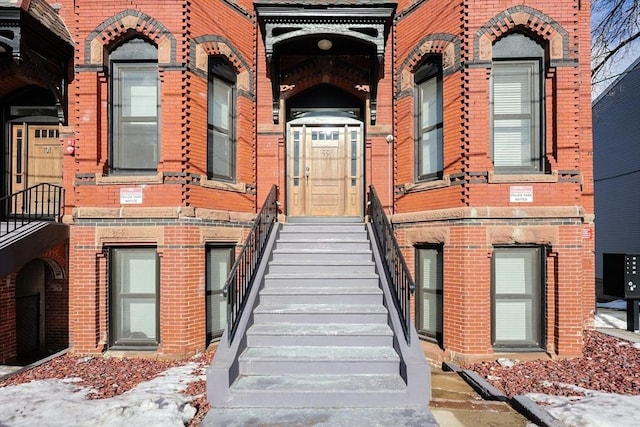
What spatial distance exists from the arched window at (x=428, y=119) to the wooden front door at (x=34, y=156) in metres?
Result: 7.70

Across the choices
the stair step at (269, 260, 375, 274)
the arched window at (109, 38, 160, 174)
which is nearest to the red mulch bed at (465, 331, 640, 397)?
the stair step at (269, 260, 375, 274)

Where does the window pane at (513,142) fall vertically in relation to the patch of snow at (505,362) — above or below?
above


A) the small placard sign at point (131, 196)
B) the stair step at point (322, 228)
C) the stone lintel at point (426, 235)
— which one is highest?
the small placard sign at point (131, 196)

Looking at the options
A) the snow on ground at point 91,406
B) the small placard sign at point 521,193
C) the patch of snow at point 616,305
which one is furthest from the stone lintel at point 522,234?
the patch of snow at point 616,305

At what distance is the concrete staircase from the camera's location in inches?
198

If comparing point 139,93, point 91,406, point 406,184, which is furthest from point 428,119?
point 91,406

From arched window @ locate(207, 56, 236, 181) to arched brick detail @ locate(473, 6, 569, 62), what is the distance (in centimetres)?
488

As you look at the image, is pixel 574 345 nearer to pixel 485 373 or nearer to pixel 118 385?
pixel 485 373

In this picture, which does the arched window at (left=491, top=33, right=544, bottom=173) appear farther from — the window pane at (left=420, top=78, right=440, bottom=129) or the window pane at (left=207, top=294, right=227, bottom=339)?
the window pane at (left=207, top=294, right=227, bottom=339)

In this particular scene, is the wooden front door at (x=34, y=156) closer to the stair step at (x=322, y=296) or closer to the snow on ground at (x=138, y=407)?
the snow on ground at (x=138, y=407)

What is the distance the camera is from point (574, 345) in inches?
282

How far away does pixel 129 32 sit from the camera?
766 cm

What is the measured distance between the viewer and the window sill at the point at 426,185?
7.70 metres

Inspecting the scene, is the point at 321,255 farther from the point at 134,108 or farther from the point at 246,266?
the point at 134,108
